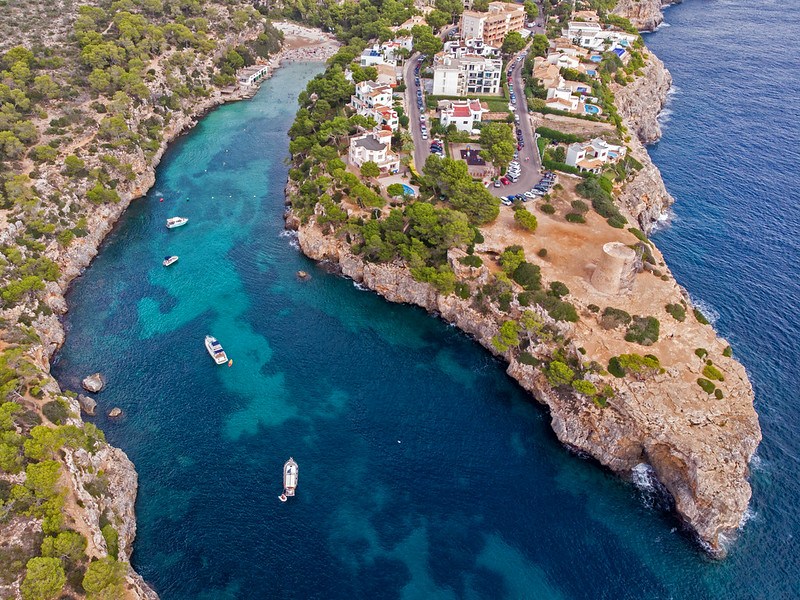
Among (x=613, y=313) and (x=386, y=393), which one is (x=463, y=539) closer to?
(x=386, y=393)

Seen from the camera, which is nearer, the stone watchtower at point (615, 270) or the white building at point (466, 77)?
the stone watchtower at point (615, 270)

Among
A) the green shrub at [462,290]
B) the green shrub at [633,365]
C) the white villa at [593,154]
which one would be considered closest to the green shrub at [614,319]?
the green shrub at [633,365]

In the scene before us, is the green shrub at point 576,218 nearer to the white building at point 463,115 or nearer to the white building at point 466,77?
the white building at point 463,115

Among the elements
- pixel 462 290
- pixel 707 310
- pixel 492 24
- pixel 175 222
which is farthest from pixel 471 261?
pixel 492 24

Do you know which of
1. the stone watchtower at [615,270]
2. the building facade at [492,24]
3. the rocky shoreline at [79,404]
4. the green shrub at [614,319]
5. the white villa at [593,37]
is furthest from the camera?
the building facade at [492,24]

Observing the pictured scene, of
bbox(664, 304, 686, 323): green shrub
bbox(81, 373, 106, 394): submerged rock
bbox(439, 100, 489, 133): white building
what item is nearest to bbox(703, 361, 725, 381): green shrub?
bbox(664, 304, 686, 323): green shrub

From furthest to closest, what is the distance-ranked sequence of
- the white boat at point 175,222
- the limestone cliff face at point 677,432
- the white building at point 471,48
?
1. the white building at point 471,48
2. the white boat at point 175,222
3. the limestone cliff face at point 677,432

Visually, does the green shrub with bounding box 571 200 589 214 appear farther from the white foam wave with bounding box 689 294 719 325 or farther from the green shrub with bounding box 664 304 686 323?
the green shrub with bounding box 664 304 686 323
